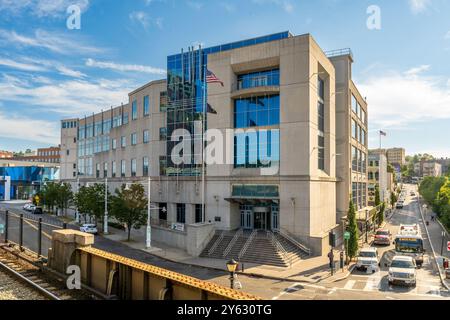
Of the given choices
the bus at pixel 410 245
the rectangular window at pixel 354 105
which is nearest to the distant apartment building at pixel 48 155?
the rectangular window at pixel 354 105

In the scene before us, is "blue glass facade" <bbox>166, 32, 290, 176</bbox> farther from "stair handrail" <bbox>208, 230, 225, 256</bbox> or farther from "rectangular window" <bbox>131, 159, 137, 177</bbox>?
"rectangular window" <bbox>131, 159, 137, 177</bbox>

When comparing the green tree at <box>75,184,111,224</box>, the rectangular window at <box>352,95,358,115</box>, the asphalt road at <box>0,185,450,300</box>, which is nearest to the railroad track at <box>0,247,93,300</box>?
the asphalt road at <box>0,185,450,300</box>

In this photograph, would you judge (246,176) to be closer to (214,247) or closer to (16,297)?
(214,247)

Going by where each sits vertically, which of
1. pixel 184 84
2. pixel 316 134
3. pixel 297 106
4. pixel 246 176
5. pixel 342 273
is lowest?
pixel 342 273

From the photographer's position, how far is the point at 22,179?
109m

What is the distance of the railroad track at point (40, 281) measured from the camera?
13.6 meters

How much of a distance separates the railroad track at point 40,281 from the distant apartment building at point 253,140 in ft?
57.7

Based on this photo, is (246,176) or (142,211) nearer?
(246,176)

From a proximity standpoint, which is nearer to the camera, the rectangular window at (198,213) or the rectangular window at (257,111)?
the rectangular window at (257,111)

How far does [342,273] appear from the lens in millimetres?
28391

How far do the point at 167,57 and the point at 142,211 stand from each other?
2149 centimetres

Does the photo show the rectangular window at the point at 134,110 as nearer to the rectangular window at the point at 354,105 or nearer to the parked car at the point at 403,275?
the rectangular window at the point at 354,105
